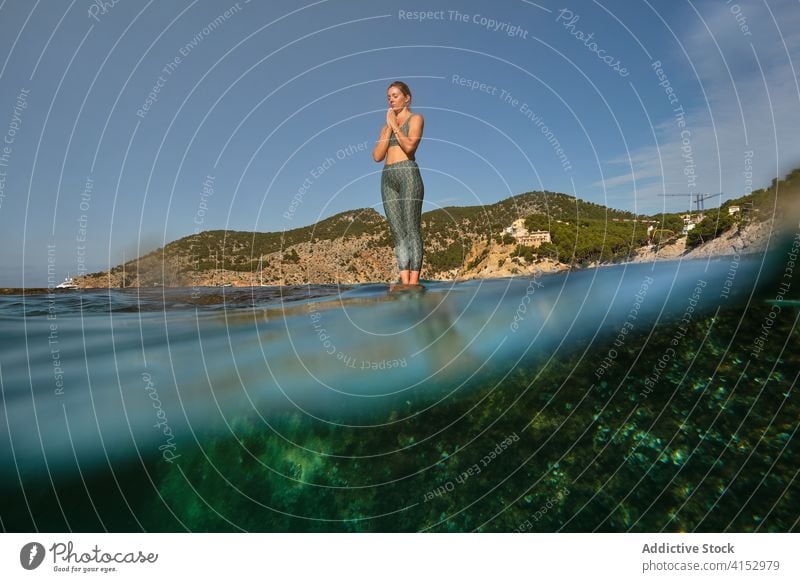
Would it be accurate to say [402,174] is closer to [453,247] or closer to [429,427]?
[429,427]

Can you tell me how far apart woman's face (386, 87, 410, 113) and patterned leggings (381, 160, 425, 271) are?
903 mm

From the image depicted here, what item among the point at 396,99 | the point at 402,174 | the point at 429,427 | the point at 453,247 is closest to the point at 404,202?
the point at 402,174

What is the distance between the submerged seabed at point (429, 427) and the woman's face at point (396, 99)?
13.1 ft

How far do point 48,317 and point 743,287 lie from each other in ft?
34.1

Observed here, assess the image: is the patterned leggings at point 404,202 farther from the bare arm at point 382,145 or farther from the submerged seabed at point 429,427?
the submerged seabed at point 429,427

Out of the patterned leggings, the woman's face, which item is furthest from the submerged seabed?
the woman's face

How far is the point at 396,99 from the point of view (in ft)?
20.5

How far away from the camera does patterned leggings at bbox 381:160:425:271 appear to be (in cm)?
649

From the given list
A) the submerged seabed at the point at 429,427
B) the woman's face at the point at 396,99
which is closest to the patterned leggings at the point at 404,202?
the woman's face at the point at 396,99

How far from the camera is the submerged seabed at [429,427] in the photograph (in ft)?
8.18

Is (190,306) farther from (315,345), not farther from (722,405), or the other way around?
(722,405)

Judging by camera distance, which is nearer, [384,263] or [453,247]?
[453,247]

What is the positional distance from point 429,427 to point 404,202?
177 inches

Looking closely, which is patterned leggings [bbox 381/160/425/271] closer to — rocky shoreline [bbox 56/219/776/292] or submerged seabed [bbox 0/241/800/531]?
rocky shoreline [bbox 56/219/776/292]
